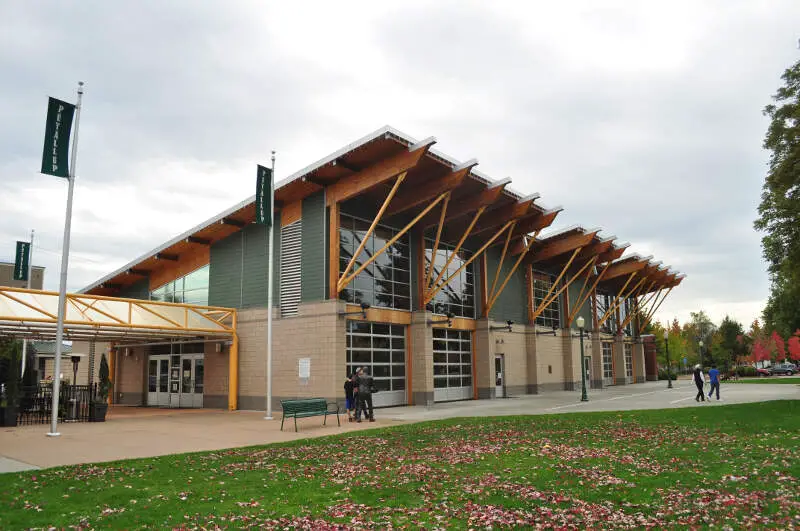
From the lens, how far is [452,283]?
31.2 m

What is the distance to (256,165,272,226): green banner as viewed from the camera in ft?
71.3

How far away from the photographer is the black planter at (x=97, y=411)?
68.7 ft

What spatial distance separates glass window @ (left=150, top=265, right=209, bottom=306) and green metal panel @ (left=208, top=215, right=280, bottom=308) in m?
0.58

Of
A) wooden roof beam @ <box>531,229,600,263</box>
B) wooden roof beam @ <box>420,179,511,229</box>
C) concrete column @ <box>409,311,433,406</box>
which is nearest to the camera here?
wooden roof beam @ <box>420,179,511,229</box>

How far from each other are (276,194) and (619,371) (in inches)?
1404

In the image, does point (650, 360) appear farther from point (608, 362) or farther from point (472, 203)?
point (472, 203)

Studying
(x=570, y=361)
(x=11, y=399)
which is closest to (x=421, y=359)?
(x=11, y=399)

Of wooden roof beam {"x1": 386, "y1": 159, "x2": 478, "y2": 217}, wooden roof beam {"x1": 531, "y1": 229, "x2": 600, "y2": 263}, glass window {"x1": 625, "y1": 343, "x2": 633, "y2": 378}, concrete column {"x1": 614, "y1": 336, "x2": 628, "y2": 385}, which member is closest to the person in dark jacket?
wooden roof beam {"x1": 386, "y1": 159, "x2": 478, "y2": 217}

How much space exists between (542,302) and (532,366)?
417 cm

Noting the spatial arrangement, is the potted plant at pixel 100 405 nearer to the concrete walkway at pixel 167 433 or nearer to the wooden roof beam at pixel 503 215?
the concrete walkway at pixel 167 433

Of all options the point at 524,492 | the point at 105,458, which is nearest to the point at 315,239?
the point at 105,458

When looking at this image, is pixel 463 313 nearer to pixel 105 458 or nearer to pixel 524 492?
pixel 105 458

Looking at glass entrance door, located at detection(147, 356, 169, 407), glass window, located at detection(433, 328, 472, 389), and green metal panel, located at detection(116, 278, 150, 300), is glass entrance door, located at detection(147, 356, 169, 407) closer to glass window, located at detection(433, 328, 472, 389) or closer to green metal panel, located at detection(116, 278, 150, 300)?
green metal panel, located at detection(116, 278, 150, 300)

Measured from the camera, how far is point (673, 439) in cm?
1326
